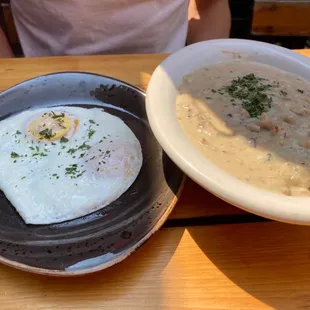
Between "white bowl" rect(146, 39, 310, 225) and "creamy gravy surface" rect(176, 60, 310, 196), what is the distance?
26 mm

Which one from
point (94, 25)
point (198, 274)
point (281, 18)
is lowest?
point (281, 18)

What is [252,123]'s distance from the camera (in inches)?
35.6

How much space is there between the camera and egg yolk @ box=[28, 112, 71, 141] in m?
0.99

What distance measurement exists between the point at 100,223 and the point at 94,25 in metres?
0.77

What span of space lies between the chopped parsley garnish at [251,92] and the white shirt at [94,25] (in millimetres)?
503

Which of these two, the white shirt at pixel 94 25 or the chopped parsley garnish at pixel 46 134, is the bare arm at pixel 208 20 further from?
the chopped parsley garnish at pixel 46 134

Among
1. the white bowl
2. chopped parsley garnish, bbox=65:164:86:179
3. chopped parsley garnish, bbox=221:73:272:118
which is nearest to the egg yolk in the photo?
chopped parsley garnish, bbox=65:164:86:179

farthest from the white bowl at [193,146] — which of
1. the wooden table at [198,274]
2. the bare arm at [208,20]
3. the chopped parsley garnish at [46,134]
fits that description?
→ the bare arm at [208,20]

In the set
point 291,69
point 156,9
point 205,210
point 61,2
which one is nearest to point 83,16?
point 61,2

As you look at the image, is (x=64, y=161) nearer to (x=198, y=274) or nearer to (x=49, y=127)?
(x=49, y=127)

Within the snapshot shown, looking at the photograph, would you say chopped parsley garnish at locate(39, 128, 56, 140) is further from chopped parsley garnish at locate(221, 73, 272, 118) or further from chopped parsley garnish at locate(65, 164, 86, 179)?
chopped parsley garnish at locate(221, 73, 272, 118)

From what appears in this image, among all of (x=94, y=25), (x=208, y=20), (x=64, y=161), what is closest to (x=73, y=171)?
(x=64, y=161)

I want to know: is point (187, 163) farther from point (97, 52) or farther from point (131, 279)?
point (97, 52)

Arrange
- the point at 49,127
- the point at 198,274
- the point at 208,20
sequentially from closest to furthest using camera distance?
the point at 198,274
the point at 49,127
the point at 208,20
